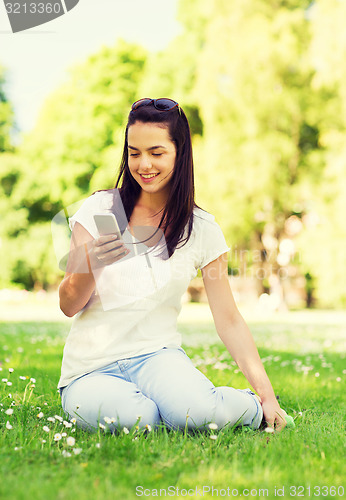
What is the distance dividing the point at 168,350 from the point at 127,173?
109 centimetres

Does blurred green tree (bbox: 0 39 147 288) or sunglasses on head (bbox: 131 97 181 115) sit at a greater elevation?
blurred green tree (bbox: 0 39 147 288)

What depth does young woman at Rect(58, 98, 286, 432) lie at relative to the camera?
281 cm

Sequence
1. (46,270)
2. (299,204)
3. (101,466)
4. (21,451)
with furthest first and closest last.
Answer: (46,270)
(299,204)
(21,451)
(101,466)

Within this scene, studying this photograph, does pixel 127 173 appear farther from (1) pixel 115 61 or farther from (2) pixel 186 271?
(1) pixel 115 61

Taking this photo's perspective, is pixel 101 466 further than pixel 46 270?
No

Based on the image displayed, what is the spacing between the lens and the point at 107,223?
2.90 metres

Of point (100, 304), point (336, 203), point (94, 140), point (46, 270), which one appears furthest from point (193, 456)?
point (46, 270)

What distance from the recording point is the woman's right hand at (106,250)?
2.66 m

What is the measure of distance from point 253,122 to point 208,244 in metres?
18.5

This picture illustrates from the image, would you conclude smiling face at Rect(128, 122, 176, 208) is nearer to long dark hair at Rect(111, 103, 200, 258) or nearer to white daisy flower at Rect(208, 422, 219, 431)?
long dark hair at Rect(111, 103, 200, 258)

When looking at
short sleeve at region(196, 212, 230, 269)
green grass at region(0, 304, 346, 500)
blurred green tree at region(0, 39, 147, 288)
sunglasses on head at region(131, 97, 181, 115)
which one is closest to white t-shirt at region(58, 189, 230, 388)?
short sleeve at region(196, 212, 230, 269)

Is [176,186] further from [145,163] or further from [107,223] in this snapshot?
[107,223]

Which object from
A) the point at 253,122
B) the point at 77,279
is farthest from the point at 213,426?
the point at 253,122

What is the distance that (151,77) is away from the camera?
24984 mm
